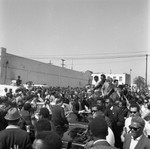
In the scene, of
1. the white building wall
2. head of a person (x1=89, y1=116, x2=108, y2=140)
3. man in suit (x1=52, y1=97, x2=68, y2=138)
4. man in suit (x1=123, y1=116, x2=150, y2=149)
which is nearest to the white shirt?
man in suit (x1=123, y1=116, x2=150, y2=149)

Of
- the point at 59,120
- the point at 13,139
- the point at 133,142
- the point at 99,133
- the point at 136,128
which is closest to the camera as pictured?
the point at 99,133

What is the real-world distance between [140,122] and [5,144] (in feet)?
6.64

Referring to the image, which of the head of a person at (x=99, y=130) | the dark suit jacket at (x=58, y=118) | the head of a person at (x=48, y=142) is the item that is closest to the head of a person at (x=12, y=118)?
the head of a person at (x=99, y=130)

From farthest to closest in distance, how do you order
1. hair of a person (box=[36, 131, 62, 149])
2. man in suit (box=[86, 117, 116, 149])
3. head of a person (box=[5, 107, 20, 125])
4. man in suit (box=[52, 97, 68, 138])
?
man in suit (box=[52, 97, 68, 138]), head of a person (box=[5, 107, 20, 125]), man in suit (box=[86, 117, 116, 149]), hair of a person (box=[36, 131, 62, 149])

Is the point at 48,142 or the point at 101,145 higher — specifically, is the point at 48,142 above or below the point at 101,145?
above

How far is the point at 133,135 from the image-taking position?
380 cm

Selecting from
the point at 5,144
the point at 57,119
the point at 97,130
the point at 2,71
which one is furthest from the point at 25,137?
the point at 2,71

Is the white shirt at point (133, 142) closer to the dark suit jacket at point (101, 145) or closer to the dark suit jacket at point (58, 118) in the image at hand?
the dark suit jacket at point (101, 145)

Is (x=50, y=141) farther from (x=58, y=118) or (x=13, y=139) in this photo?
(x=58, y=118)

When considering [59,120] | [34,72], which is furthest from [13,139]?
[34,72]

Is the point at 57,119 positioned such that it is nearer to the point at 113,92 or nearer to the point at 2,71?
the point at 113,92

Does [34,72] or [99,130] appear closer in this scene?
[99,130]

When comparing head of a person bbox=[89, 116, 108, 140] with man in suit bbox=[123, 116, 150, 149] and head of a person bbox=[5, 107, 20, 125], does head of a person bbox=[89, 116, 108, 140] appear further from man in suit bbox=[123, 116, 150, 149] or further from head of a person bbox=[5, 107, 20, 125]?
head of a person bbox=[5, 107, 20, 125]

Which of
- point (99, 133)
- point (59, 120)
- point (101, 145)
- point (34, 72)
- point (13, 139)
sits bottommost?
point (59, 120)
